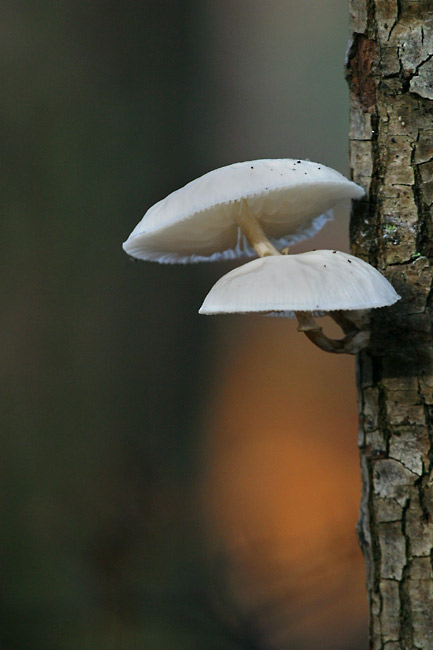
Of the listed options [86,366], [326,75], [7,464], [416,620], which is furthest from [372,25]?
[326,75]

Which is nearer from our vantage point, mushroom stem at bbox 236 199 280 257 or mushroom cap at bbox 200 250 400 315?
mushroom cap at bbox 200 250 400 315

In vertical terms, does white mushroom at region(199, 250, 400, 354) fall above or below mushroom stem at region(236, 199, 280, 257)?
below

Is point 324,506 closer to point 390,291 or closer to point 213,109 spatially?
point 213,109

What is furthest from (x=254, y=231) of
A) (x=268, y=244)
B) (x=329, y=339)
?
(x=329, y=339)

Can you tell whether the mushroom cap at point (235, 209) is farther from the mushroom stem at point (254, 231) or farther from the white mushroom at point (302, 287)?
the white mushroom at point (302, 287)

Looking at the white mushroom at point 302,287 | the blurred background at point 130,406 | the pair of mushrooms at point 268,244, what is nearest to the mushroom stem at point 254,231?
the pair of mushrooms at point 268,244

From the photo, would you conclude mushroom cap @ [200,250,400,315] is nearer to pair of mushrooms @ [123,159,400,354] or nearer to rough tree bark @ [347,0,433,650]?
pair of mushrooms @ [123,159,400,354]

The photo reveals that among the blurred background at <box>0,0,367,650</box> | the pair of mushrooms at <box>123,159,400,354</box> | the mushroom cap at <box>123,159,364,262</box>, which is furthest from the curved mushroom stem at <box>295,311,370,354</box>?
the blurred background at <box>0,0,367,650</box>
